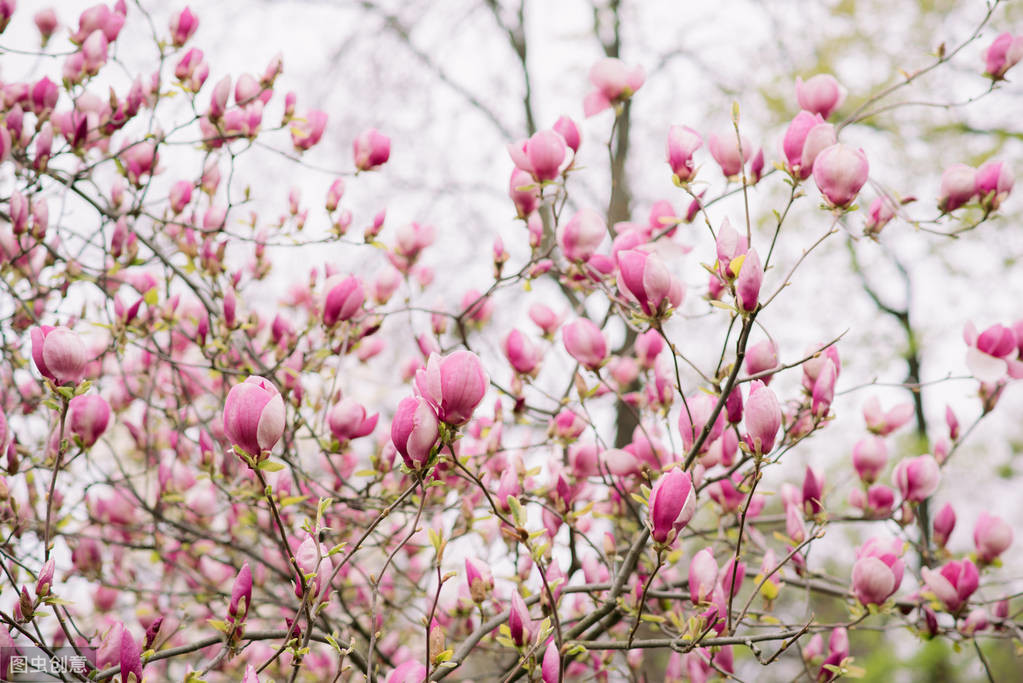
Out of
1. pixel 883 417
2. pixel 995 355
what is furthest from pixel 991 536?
pixel 995 355

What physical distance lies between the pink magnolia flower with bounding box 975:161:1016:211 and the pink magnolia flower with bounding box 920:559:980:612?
562 mm

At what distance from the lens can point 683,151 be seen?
1008 millimetres

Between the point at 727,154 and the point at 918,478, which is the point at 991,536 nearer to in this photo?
the point at 918,478

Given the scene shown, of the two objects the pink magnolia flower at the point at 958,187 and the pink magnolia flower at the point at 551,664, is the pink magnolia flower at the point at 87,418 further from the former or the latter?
the pink magnolia flower at the point at 958,187

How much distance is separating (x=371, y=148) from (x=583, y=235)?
0.53 m

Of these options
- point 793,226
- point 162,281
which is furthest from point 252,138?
point 793,226

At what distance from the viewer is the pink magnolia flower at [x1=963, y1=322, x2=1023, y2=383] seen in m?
1.04

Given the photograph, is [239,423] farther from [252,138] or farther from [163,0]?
[163,0]

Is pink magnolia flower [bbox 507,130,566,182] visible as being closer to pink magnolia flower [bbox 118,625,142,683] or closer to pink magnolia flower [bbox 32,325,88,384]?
pink magnolia flower [bbox 32,325,88,384]

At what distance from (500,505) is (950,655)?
266 inches

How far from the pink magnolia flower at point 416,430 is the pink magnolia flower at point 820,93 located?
2.83 feet

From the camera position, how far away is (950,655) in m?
6.05

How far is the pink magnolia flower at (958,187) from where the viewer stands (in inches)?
43.2

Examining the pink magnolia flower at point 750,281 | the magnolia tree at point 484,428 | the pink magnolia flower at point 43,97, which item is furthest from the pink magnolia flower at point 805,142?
the pink magnolia flower at point 43,97
